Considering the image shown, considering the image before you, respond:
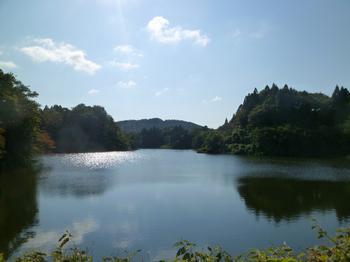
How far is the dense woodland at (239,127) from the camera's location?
36.3 metres

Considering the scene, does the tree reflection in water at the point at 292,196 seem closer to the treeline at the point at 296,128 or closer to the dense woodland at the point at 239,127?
the dense woodland at the point at 239,127

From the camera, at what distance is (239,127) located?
103062 mm

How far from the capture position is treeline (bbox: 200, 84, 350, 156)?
76938 millimetres

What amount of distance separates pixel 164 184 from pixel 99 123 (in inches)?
3496

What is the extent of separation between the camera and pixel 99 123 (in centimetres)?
11475

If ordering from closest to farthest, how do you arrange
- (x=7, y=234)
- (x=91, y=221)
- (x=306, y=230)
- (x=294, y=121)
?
(x=7, y=234) → (x=306, y=230) → (x=91, y=221) → (x=294, y=121)

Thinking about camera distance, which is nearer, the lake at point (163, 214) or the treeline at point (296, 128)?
the lake at point (163, 214)

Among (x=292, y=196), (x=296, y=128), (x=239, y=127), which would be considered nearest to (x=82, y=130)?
(x=239, y=127)

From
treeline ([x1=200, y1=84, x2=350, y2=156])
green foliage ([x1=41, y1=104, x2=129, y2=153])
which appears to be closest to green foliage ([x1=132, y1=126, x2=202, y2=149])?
green foliage ([x1=41, y1=104, x2=129, y2=153])

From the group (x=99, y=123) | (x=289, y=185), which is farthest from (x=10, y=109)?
(x=99, y=123)

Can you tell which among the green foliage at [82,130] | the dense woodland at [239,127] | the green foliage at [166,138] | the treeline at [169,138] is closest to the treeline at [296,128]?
the dense woodland at [239,127]

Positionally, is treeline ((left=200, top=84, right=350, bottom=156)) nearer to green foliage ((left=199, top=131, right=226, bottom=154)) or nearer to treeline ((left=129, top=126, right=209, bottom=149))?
green foliage ((left=199, top=131, right=226, bottom=154))

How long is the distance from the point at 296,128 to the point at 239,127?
2640 cm

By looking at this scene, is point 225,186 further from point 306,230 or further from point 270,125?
point 270,125
